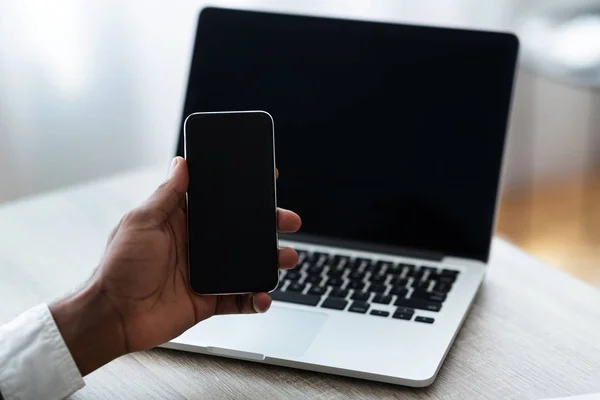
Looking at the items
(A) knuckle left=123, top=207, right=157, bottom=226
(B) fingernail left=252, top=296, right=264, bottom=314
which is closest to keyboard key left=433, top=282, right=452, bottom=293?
(B) fingernail left=252, top=296, right=264, bottom=314

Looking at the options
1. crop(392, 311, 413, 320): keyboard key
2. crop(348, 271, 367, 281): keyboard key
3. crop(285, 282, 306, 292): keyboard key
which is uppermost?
crop(348, 271, 367, 281): keyboard key

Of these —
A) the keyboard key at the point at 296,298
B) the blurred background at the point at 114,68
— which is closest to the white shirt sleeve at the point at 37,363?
the keyboard key at the point at 296,298

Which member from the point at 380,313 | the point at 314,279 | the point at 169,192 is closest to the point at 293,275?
the point at 314,279

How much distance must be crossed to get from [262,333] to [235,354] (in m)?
0.05

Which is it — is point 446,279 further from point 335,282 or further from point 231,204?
point 231,204

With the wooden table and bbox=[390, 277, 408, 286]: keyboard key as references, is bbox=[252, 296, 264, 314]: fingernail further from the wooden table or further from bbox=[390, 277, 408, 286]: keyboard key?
bbox=[390, 277, 408, 286]: keyboard key

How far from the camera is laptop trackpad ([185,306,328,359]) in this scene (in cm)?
81

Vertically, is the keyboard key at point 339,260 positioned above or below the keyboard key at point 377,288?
above

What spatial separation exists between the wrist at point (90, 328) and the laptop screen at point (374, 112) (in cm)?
36

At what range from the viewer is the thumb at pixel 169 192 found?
759 millimetres

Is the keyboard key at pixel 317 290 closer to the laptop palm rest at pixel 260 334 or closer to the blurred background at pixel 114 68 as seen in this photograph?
the laptop palm rest at pixel 260 334

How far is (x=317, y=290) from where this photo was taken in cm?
91

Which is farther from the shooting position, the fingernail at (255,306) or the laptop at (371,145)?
the laptop at (371,145)

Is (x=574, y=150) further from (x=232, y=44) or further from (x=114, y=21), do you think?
(x=232, y=44)
